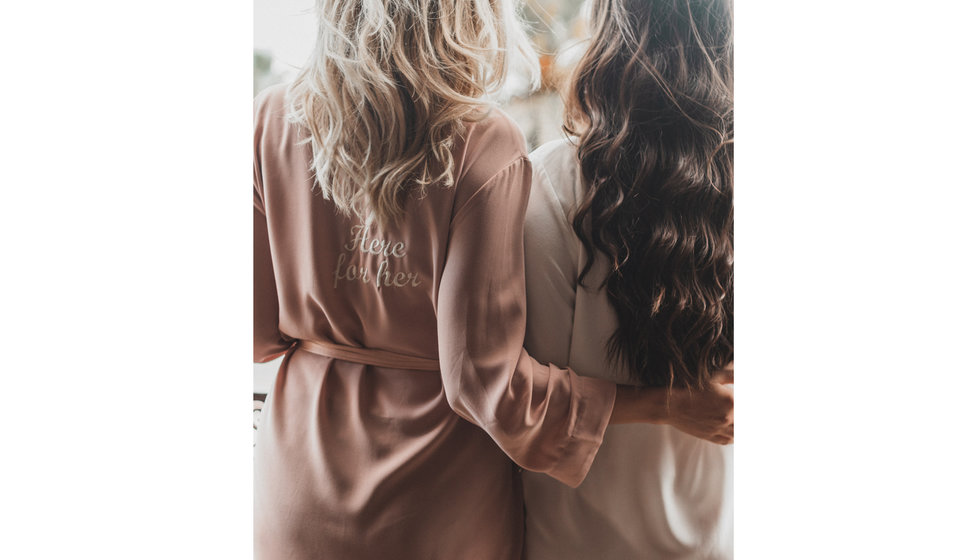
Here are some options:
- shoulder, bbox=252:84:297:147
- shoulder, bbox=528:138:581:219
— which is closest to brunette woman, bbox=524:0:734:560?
shoulder, bbox=528:138:581:219

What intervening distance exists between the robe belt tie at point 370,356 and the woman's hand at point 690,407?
482mm

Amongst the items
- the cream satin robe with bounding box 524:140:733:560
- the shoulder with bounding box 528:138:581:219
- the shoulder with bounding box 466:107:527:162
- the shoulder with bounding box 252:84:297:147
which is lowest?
the cream satin robe with bounding box 524:140:733:560

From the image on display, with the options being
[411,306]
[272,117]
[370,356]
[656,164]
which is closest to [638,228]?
[656,164]

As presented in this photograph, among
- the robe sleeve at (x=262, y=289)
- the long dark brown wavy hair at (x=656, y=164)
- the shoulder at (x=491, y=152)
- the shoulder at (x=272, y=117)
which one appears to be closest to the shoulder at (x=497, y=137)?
the shoulder at (x=491, y=152)

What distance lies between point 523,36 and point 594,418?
3.08ft

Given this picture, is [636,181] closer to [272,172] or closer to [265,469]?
[272,172]

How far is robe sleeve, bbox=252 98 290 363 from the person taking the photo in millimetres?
1994

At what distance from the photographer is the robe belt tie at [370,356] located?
183 centimetres

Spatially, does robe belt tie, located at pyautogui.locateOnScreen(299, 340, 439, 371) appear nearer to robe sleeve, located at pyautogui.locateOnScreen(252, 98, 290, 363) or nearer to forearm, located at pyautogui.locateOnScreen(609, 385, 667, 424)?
robe sleeve, located at pyautogui.locateOnScreen(252, 98, 290, 363)

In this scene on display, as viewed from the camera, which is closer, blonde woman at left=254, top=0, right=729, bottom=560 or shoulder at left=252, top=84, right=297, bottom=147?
blonde woman at left=254, top=0, right=729, bottom=560

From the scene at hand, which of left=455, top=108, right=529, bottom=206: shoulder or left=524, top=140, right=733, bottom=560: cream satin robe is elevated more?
left=455, top=108, right=529, bottom=206: shoulder

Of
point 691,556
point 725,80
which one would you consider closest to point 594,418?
point 691,556

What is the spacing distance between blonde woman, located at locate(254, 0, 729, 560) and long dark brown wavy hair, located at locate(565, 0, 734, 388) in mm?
153

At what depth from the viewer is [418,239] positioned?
5.98 ft
